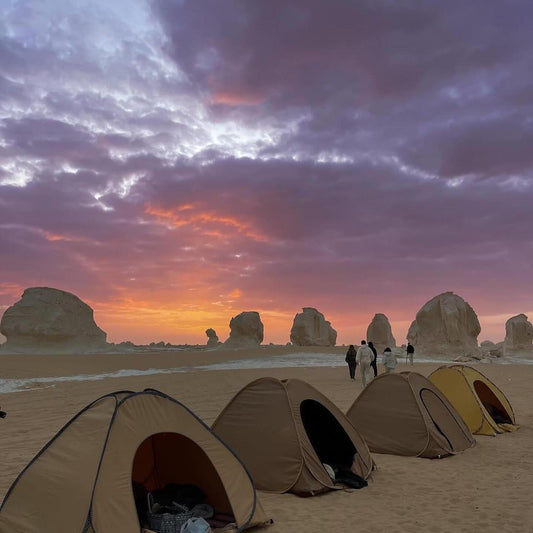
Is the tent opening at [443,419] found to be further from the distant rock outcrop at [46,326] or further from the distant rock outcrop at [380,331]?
the distant rock outcrop at [46,326]

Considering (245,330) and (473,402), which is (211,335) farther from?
(473,402)

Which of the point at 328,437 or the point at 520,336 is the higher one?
the point at 520,336

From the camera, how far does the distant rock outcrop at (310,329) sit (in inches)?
2916

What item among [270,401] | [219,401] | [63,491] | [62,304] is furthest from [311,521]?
[62,304]

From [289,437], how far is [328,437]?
1.57 m

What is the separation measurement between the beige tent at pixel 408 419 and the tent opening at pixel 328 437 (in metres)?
1.99

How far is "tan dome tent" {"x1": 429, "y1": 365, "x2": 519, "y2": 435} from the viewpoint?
1328 centimetres

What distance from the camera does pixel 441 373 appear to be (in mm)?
14234

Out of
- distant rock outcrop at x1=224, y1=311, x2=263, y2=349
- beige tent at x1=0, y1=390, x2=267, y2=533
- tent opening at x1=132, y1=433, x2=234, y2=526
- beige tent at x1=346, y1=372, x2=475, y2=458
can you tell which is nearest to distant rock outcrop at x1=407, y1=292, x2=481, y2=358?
distant rock outcrop at x1=224, y1=311, x2=263, y2=349

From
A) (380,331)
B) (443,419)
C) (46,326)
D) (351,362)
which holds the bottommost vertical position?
(443,419)

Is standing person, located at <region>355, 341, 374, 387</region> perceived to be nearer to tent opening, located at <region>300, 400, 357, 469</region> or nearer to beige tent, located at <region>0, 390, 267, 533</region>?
tent opening, located at <region>300, 400, 357, 469</region>

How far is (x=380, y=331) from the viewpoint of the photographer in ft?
228

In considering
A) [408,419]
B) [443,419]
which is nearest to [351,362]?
[443,419]

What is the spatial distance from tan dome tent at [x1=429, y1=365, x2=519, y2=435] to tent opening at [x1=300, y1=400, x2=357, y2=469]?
5.51 metres
